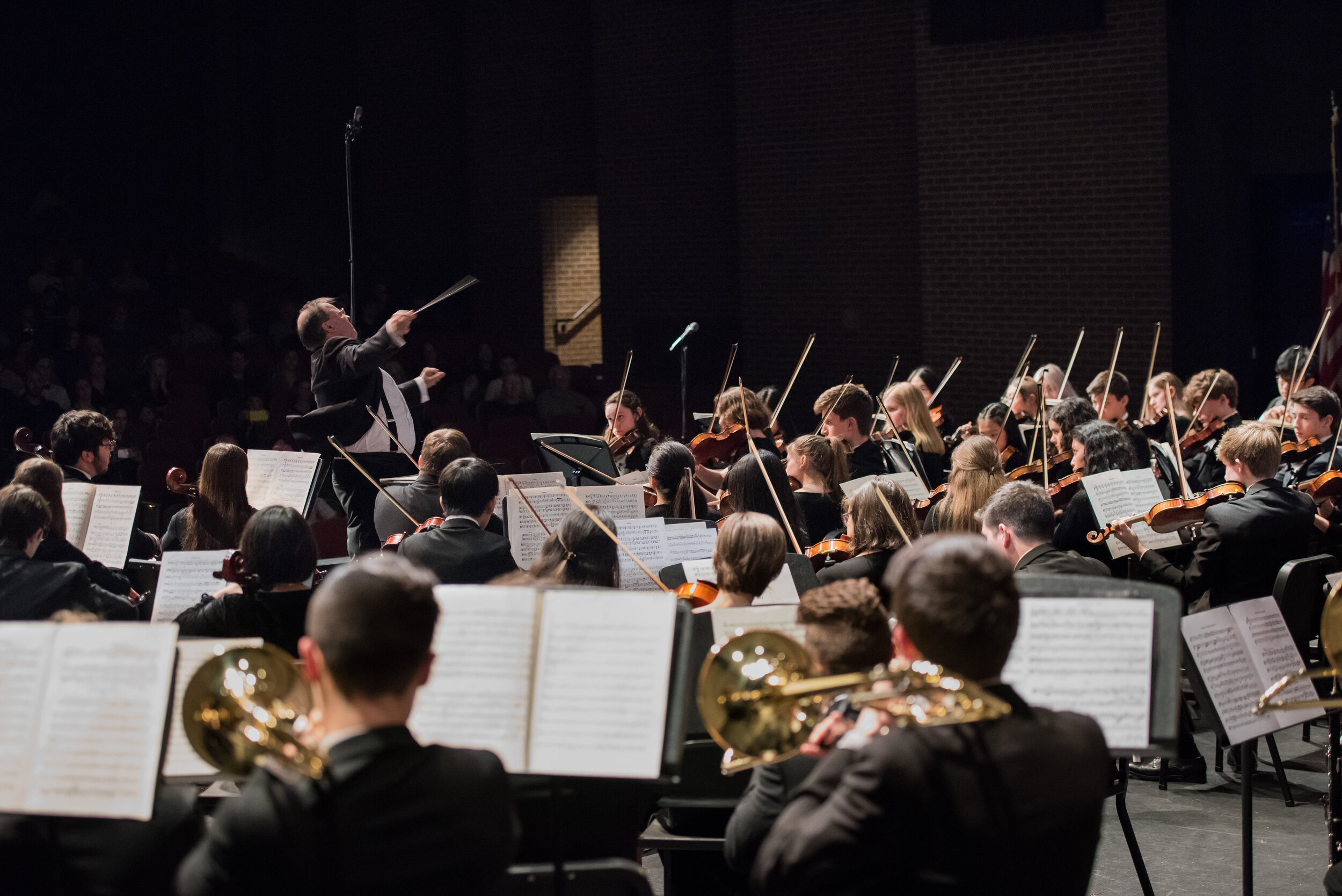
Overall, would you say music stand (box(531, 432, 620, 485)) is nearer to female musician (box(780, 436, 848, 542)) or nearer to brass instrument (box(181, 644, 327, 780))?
female musician (box(780, 436, 848, 542))

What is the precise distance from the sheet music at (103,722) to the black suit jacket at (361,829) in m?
0.33

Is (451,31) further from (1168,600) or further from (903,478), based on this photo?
(1168,600)

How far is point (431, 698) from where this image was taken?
239cm

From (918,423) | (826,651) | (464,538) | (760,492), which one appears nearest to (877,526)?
(760,492)

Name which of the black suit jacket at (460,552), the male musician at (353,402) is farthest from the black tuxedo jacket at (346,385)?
the black suit jacket at (460,552)

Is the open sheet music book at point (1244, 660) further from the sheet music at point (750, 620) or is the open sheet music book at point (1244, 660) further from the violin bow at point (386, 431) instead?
the violin bow at point (386, 431)

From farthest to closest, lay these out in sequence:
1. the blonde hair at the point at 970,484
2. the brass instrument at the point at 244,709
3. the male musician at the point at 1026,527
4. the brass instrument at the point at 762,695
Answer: the blonde hair at the point at 970,484 < the male musician at the point at 1026,527 < the brass instrument at the point at 762,695 < the brass instrument at the point at 244,709

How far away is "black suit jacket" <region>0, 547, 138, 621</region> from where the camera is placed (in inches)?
149

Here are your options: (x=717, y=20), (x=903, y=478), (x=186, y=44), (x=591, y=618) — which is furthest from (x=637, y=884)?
(x=186, y=44)

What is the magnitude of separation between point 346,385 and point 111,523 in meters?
1.55

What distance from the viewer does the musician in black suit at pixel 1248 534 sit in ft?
15.6

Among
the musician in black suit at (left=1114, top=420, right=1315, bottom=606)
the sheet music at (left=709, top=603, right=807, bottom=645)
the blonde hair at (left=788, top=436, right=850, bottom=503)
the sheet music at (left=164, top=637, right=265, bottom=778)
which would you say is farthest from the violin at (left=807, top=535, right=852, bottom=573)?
the sheet music at (left=164, top=637, right=265, bottom=778)

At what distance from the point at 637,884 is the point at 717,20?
11291 millimetres

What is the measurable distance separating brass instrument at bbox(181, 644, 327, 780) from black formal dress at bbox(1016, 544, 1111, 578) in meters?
2.35
